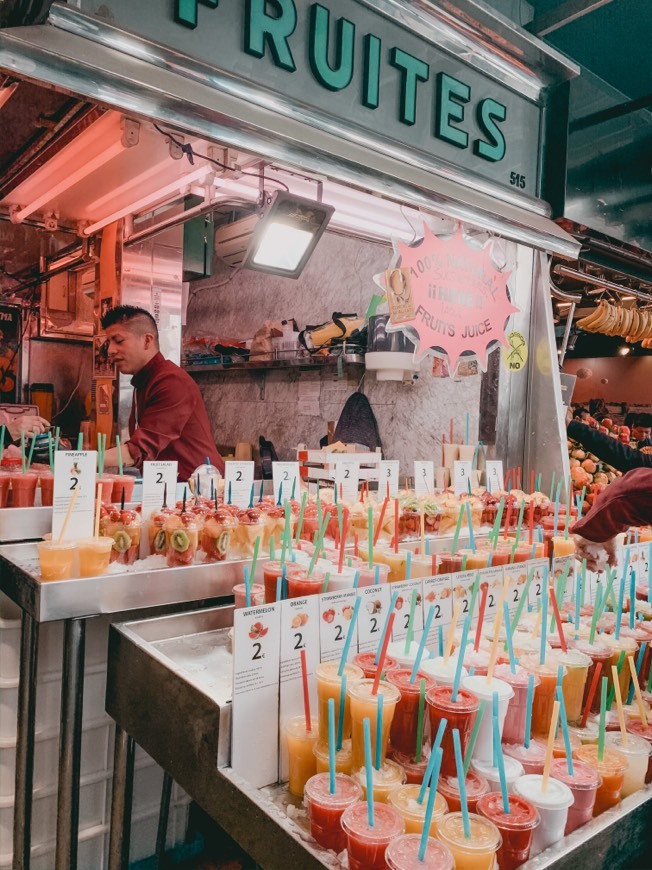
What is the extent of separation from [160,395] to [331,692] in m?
2.81

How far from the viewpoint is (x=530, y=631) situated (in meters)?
2.03

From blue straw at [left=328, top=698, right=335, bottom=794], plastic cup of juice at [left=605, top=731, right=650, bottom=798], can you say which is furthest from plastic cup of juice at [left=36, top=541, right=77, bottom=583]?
plastic cup of juice at [left=605, top=731, right=650, bottom=798]

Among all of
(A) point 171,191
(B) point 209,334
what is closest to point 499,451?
(A) point 171,191

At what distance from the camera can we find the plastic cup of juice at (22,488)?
2.98 meters

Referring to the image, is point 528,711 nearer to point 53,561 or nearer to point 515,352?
point 53,561

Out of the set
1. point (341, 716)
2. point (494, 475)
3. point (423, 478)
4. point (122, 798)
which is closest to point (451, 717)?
point (341, 716)

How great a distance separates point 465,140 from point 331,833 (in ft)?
10.4

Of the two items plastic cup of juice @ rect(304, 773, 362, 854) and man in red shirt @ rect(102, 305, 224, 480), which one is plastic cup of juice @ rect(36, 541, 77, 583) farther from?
man in red shirt @ rect(102, 305, 224, 480)

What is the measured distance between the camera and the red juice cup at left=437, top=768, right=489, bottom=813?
1265 mm

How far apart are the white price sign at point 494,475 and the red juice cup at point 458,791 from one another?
8.88 ft

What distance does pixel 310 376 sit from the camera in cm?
642

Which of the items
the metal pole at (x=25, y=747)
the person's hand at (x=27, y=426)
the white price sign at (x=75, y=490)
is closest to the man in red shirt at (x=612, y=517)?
the white price sign at (x=75, y=490)

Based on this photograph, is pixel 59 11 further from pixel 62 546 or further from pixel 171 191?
pixel 171 191

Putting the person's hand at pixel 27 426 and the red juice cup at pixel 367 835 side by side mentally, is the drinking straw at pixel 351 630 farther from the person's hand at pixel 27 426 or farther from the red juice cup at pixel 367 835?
the person's hand at pixel 27 426
